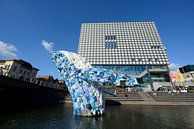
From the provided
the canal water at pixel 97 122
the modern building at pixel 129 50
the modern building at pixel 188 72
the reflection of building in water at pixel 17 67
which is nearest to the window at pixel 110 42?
the modern building at pixel 129 50

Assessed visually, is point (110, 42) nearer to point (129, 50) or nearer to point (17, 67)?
point (129, 50)

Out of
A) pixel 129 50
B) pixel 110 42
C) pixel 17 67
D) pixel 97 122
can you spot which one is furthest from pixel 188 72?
pixel 17 67

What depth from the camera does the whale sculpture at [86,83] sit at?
803 inches

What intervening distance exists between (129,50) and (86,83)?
220 ft

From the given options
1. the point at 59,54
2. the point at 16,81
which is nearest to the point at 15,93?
the point at 16,81

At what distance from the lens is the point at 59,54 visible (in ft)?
84.3

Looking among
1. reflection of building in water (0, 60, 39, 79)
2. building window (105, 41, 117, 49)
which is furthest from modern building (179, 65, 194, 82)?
reflection of building in water (0, 60, 39, 79)

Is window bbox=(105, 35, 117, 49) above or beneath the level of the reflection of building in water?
above

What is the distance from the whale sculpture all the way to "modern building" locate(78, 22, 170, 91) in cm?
5325

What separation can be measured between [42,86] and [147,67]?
5868cm

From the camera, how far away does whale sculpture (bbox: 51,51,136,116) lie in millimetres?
20406

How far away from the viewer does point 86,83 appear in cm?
2212

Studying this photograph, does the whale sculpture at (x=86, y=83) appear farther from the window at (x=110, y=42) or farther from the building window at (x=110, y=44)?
the window at (x=110, y=42)

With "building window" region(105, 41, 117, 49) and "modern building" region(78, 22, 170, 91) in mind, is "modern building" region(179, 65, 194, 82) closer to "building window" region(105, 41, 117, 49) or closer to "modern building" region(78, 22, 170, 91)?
"modern building" region(78, 22, 170, 91)
